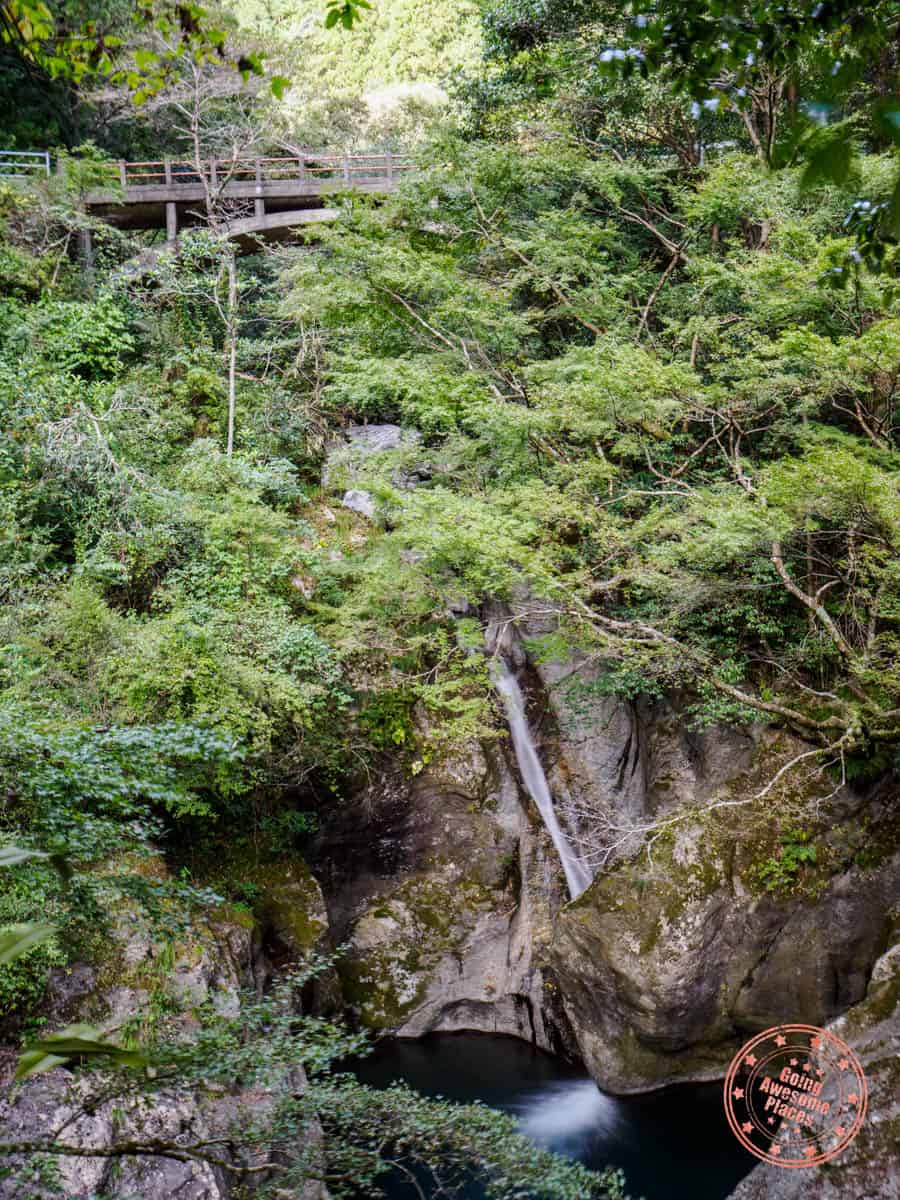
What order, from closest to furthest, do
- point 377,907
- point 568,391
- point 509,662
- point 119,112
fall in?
point 568,391, point 377,907, point 509,662, point 119,112

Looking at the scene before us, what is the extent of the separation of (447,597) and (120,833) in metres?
5.37

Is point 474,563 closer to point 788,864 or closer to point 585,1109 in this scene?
point 788,864

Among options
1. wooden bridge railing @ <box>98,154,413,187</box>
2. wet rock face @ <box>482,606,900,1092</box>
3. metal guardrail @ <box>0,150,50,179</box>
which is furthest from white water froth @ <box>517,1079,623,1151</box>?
metal guardrail @ <box>0,150,50,179</box>

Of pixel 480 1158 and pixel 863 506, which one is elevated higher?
pixel 863 506

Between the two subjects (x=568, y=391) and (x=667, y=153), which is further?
(x=667, y=153)

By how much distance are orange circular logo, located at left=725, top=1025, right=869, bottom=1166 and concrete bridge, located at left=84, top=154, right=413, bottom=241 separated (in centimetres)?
1274

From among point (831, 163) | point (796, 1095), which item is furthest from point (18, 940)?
point (796, 1095)

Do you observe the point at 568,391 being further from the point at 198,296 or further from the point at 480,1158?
the point at 198,296

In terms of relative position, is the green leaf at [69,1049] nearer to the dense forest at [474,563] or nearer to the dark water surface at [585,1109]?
the dense forest at [474,563]

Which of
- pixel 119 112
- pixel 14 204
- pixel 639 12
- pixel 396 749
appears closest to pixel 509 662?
pixel 396 749

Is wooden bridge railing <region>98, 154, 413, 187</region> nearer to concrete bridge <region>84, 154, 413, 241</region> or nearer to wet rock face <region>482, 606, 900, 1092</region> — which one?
concrete bridge <region>84, 154, 413, 241</region>

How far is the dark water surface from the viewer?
7426mm

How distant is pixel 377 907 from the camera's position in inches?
380

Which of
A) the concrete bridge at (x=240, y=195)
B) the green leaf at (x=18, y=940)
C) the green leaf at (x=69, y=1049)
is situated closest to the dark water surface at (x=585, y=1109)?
the green leaf at (x=69, y=1049)
